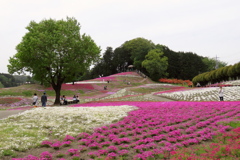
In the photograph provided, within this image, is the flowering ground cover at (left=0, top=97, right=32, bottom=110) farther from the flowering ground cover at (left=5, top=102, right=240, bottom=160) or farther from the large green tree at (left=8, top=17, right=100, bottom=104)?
the flowering ground cover at (left=5, top=102, right=240, bottom=160)

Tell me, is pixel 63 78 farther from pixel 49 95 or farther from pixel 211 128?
pixel 211 128

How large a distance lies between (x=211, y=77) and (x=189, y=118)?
157 feet

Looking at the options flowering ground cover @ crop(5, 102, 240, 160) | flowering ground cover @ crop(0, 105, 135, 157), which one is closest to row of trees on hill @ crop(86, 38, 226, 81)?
flowering ground cover @ crop(0, 105, 135, 157)

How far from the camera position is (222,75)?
5569 cm

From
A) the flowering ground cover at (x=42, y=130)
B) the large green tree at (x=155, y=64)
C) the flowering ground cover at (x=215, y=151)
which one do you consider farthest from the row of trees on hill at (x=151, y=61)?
the flowering ground cover at (x=215, y=151)

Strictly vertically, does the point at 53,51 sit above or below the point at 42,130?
above

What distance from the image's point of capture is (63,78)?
133 ft

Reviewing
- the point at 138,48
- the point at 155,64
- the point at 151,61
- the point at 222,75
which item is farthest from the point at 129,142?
the point at 138,48

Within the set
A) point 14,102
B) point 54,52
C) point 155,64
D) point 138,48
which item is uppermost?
point 138,48

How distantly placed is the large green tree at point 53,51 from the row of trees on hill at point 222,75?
33.1 metres

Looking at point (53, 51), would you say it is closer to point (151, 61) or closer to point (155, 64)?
point (151, 61)

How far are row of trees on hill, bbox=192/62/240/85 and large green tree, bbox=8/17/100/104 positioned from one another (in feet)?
109

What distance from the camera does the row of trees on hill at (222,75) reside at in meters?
49.3

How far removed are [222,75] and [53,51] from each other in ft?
145
